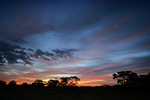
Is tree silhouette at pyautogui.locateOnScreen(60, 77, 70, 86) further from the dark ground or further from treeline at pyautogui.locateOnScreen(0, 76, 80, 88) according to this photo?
the dark ground

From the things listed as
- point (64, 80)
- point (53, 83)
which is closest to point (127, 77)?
point (64, 80)

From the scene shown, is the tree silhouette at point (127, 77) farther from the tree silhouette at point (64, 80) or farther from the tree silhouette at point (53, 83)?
the tree silhouette at point (53, 83)

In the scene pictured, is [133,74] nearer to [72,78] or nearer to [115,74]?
[115,74]

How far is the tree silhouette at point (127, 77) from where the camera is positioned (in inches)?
1634

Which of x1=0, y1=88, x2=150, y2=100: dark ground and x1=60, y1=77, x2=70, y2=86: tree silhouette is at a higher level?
x1=60, y1=77, x2=70, y2=86: tree silhouette

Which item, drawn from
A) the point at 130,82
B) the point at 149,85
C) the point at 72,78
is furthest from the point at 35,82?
the point at 149,85

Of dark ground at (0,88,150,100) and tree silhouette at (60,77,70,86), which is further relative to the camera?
tree silhouette at (60,77,70,86)

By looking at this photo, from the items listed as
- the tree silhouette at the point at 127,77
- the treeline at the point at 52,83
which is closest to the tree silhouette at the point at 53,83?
the treeline at the point at 52,83

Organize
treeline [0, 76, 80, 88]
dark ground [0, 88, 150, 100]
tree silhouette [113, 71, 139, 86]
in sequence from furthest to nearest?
1. treeline [0, 76, 80, 88]
2. tree silhouette [113, 71, 139, 86]
3. dark ground [0, 88, 150, 100]

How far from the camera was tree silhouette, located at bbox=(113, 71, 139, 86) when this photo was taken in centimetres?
4151

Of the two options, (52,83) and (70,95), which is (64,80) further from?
(70,95)

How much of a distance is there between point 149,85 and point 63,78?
5846 cm

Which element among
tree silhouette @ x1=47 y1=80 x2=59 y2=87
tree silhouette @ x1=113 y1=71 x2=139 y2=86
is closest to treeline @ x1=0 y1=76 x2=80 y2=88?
tree silhouette @ x1=47 y1=80 x2=59 y2=87

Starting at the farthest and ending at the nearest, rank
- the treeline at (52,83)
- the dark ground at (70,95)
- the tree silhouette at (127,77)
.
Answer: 1. the treeline at (52,83)
2. the tree silhouette at (127,77)
3. the dark ground at (70,95)
